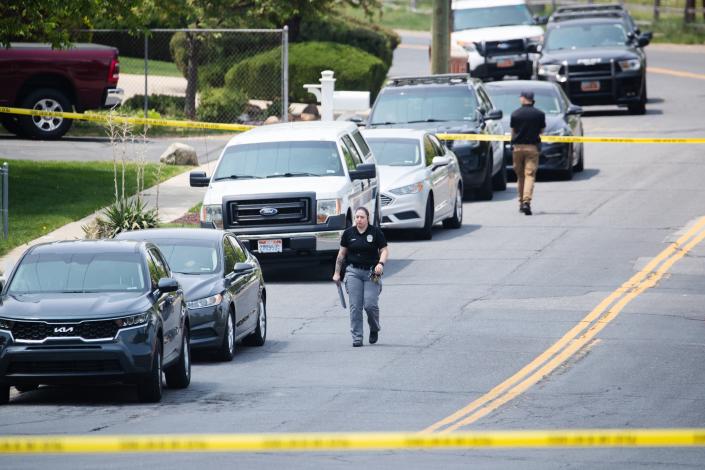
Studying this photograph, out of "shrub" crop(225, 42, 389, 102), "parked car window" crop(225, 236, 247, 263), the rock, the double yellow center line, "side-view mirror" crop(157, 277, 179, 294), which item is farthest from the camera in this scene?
"shrub" crop(225, 42, 389, 102)

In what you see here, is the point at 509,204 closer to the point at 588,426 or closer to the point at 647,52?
the point at 588,426

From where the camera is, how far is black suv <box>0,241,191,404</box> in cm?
1355

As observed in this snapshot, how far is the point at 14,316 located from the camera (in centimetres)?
1365

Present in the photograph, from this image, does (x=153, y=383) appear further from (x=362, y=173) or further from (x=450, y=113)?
(x=450, y=113)

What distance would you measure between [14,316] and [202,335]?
9.00 feet

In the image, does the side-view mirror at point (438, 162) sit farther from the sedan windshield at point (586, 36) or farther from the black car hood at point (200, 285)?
the sedan windshield at point (586, 36)

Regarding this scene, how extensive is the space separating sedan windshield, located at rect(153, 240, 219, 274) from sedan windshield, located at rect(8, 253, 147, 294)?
225 cm

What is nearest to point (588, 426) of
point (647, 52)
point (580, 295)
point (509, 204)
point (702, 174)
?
point (580, 295)

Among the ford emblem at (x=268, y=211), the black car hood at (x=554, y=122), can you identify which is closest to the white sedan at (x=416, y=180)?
the ford emblem at (x=268, y=211)

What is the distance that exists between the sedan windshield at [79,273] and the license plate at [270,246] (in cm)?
678

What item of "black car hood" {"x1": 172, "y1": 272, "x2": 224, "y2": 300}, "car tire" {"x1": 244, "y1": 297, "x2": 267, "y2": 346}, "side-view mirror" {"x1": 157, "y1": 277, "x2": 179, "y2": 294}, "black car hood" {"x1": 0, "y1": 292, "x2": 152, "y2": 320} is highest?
"side-view mirror" {"x1": 157, "y1": 277, "x2": 179, "y2": 294}

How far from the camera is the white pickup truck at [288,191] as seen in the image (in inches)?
843

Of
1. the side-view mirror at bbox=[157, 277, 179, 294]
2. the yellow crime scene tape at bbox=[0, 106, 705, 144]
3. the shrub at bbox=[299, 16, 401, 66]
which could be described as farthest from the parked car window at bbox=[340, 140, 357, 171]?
the shrub at bbox=[299, 16, 401, 66]

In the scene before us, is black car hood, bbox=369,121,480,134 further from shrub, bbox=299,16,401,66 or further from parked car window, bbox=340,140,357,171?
shrub, bbox=299,16,401,66
